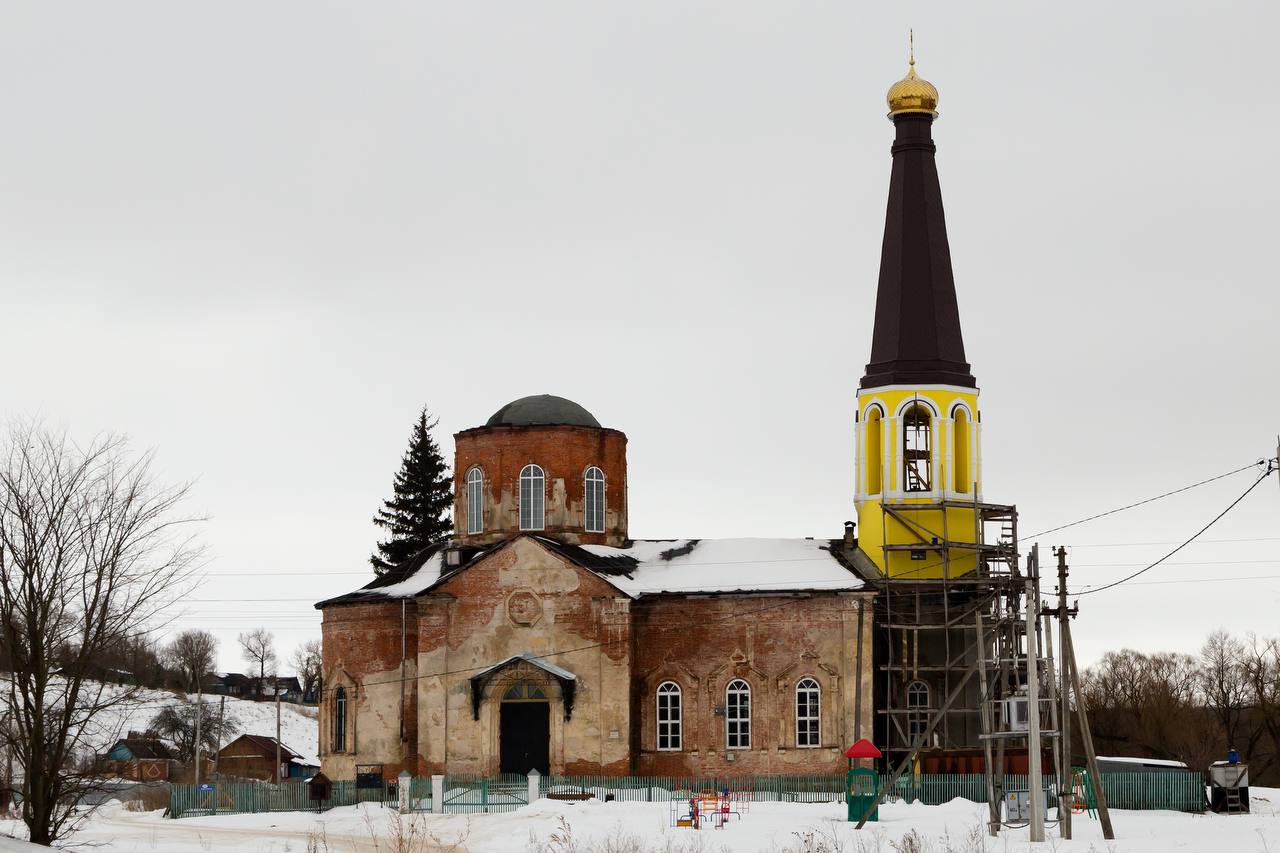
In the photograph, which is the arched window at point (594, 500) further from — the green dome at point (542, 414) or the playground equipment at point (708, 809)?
the playground equipment at point (708, 809)

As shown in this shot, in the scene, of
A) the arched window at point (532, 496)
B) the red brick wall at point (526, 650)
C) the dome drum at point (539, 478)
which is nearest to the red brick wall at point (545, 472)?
the dome drum at point (539, 478)

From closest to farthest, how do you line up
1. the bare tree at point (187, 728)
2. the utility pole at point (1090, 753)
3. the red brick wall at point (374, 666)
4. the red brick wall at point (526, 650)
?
the utility pole at point (1090, 753) < the red brick wall at point (526, 650) < the red brick wall at point (374, 666) < the bare tree at point (187, 728)

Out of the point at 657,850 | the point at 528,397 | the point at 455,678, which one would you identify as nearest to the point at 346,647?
the point at 455,678

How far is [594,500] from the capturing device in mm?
48812

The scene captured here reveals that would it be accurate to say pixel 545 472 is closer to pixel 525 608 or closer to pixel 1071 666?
pixel 525 608

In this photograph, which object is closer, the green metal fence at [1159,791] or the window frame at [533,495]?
the green metal fence at [1159,791]

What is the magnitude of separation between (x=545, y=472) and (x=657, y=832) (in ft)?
56.2

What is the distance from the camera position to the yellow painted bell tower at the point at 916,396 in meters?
45.0

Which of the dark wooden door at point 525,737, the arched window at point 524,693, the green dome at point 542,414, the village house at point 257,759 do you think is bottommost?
the village house at point 257,759

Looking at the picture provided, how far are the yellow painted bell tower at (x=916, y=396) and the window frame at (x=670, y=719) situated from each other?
576 centimetres

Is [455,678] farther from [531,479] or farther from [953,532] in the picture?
[953,532]

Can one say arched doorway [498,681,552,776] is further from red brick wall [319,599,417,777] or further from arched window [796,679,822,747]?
arched window [796,679,822,747]

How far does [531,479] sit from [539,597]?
500 centimetres

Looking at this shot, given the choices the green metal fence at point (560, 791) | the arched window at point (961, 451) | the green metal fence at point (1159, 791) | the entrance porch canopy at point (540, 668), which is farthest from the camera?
the arched window at point (961, 451)
